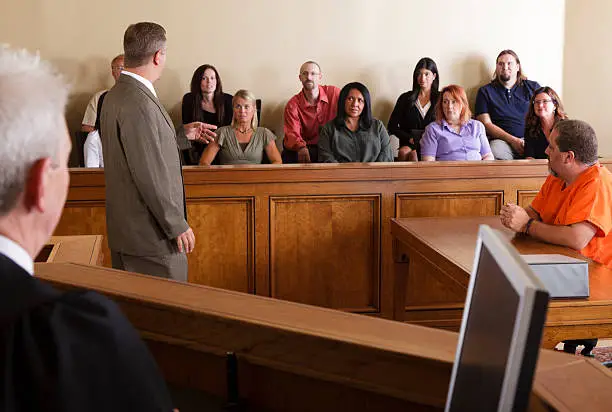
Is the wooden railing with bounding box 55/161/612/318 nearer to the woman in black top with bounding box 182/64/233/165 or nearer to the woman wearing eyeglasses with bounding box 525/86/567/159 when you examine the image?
the woman wearing eyeglasses with bounding box 525/86/567/159

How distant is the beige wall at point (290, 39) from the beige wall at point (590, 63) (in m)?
0.20

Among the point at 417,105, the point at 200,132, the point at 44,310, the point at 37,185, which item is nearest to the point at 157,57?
the point at 37,185

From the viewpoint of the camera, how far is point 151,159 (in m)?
2.98

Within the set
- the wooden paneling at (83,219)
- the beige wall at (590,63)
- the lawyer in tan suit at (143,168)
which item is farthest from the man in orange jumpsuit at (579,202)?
the beige wall at (590,63)

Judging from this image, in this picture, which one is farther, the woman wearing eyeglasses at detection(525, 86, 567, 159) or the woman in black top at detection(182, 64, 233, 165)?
the woman in black top at detection(182, 64, 233, 165)

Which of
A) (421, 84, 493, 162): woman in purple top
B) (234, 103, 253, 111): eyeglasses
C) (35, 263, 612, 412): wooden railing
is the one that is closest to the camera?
(35, 263, 612, 412): wooden railing

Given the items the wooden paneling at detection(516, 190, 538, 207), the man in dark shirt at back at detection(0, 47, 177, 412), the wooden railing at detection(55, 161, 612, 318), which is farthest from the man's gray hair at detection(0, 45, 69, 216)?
the wooden paneling at detection(516, 190, 538, 207)

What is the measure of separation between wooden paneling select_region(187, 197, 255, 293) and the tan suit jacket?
4.70ft

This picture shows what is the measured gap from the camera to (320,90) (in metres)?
7.12

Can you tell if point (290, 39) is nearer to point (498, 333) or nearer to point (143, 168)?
point (143, 168)

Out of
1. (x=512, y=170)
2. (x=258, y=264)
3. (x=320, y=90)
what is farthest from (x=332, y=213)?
(x=320, y=90)

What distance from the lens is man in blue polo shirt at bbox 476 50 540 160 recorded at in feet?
24.6

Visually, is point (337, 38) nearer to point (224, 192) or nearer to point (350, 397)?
point (224, 192)

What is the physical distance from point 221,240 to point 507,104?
3.93 metres
